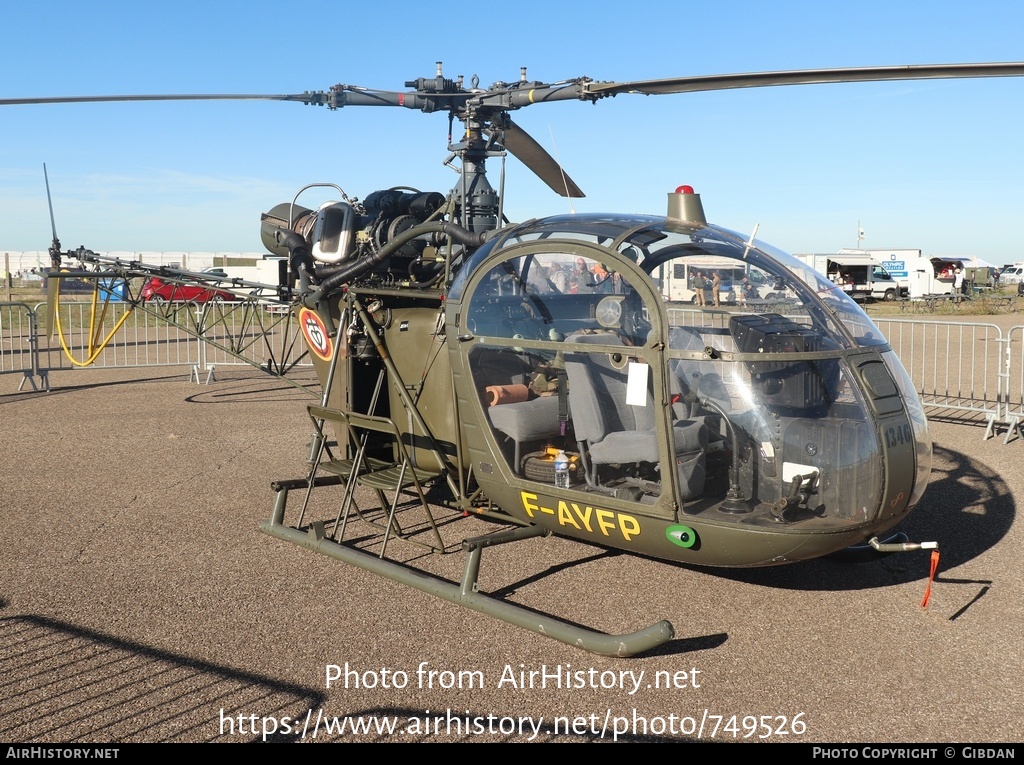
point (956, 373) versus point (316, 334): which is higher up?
point (316, 334)

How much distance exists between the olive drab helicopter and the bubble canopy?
12mm

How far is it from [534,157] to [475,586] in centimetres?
444

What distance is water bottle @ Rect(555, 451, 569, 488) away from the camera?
18.1 ft

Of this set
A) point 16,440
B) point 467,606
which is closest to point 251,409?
point 16,440

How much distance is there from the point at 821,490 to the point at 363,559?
2.95 m

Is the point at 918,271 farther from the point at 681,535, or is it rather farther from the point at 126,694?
the point at 126,694

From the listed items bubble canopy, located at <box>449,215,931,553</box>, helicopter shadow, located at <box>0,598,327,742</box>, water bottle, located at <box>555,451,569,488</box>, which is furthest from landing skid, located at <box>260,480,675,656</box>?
helicopter shadow, located at <box>0,598,327,742</box>

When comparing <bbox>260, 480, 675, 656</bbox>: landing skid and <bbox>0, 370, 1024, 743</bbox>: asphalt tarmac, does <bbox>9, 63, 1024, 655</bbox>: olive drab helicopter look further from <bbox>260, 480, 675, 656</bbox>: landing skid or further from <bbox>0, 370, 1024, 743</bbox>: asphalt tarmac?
<bbox>0, 370, 1024, 743</bbox>: asphalt tarmac

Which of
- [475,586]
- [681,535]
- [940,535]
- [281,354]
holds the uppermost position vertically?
[681,535]

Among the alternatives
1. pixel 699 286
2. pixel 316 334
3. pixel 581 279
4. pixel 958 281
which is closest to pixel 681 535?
pixel 699 286

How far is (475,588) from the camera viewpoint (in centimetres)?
554

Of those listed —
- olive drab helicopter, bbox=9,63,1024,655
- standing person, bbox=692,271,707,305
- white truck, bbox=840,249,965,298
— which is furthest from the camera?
white truck, bbox=840,249,965,298

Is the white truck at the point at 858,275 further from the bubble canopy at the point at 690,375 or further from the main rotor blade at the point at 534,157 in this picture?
the bubble canopy at the point at 690,375

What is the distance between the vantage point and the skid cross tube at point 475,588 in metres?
4.71
